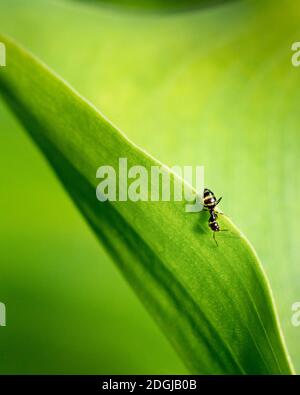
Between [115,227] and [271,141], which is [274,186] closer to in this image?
[271,141]

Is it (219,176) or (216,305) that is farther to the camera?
(219,176)

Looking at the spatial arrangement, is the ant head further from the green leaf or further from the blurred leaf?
the blurred leaf

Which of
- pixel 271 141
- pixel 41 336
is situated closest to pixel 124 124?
pixel 271 141

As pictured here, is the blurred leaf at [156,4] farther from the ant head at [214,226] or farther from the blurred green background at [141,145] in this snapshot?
the ant head at [214,226]

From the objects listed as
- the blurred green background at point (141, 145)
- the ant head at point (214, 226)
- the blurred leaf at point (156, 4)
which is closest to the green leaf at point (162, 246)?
the ant head at point (214, 226)

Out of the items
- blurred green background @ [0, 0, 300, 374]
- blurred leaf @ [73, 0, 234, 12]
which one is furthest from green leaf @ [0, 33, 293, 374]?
blurred leaf @ [73, 0, 234, 12]

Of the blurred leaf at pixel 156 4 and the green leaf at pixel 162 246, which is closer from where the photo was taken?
the green leaf at pixel 162 246
